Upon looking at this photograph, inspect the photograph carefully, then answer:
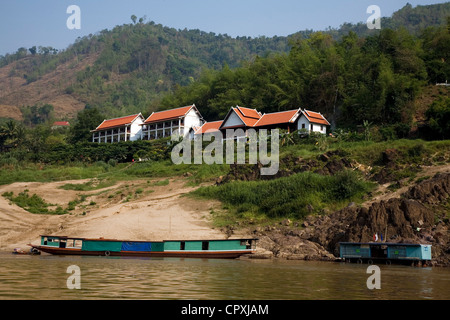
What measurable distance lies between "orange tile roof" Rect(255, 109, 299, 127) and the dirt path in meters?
13.6

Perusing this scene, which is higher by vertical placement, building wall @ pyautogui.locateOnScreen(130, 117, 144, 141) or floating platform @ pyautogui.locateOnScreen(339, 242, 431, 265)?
building wall @ pyautogui.locateOnScreen(130, 117, 144, 141)

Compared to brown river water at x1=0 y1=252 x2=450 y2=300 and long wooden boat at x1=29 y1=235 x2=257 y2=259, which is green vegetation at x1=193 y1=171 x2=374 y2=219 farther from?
brown river water at x1=0 y1=252 x2=450 y2=300

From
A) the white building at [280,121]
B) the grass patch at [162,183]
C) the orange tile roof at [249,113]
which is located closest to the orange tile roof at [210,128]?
the white building at [280,121]

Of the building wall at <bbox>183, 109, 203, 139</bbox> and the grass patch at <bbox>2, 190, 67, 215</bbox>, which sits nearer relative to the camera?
the grass patch at <bbox>2, 190, 67, 215</bbox>

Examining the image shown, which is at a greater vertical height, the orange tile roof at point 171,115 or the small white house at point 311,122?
the orange tile roof at point 171,115

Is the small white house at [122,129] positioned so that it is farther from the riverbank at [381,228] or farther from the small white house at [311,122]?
the riverbank at [381,228]

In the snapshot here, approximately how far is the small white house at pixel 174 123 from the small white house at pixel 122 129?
1.89 metres

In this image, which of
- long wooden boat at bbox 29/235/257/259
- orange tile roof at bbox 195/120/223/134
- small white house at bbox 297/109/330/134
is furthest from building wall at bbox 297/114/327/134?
long wooden boat at bbox 29/235/257/259

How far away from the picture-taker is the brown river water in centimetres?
1572

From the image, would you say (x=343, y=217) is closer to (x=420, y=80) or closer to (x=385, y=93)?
(x=385, y=93)

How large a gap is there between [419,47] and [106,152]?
41632 mm

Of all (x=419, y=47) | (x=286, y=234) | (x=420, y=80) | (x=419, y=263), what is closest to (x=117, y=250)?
(x=286, y=234)

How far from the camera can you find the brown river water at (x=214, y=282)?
51.6 feet
